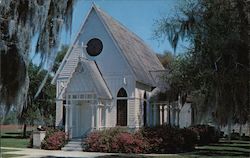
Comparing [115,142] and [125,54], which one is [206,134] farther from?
[115,142]

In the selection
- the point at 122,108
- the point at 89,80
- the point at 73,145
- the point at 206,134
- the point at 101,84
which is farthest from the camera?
the point at 206,134

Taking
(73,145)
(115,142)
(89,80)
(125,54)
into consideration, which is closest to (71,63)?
(89,80)

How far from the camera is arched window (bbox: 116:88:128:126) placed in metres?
27.2

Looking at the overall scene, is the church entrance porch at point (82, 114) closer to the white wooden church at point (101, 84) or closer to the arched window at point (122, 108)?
the white wooden church at point (101, 84)

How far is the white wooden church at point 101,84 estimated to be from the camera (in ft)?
87.7

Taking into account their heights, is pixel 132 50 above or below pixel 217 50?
above

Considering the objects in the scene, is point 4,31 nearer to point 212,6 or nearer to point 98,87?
point 212,6

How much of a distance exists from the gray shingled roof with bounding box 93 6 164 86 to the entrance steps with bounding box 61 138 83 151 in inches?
210

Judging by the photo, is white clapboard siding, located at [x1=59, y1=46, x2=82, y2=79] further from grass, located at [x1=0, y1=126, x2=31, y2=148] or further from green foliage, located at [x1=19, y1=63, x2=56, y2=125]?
green foliage, located at [x1=19, y1=63, x2=56, y2=125]

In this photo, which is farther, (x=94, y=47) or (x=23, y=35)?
(x=94, y=47)

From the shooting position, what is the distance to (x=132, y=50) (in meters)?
29.8

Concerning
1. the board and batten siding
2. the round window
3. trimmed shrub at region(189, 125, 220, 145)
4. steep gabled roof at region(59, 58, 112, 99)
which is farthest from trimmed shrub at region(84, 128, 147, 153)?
trimmed shrub at region(189, 125, 220, 145)

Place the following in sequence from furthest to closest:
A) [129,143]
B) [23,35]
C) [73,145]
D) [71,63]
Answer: [71,63]
[73,145]
[129,143]
[23,35]

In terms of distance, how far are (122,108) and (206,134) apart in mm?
9785
